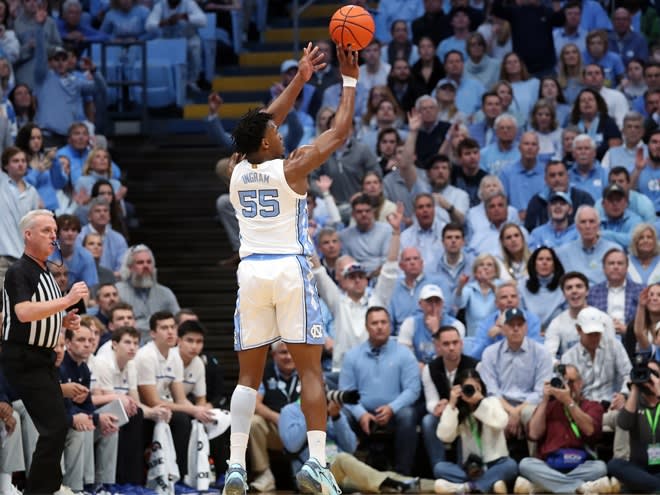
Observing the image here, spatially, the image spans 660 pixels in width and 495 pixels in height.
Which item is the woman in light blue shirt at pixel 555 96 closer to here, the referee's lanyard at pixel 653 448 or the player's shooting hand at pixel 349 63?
the referee's lanyard at pixel 653 448

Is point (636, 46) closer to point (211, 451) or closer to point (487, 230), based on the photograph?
point (487, 230)

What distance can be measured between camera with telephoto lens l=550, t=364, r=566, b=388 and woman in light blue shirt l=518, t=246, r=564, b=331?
1.29 metres

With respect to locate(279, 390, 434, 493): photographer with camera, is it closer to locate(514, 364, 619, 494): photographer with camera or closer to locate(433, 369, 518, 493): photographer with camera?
locate(433, 369, 518, 493): photographer with camera

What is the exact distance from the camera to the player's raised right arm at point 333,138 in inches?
316

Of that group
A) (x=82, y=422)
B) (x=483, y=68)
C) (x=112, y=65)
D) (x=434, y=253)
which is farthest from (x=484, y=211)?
(x=112, y=65)

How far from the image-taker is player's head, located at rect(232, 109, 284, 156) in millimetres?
8273

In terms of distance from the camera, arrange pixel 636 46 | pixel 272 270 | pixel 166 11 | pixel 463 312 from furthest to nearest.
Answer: pixel 166 11 < pixel 636 46 < pixel 463 312 < pixel 272 270

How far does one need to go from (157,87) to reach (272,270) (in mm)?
9657

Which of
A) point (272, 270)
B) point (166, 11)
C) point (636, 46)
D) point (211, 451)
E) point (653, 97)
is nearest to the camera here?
point (272, 270)

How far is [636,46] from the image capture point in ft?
54.7

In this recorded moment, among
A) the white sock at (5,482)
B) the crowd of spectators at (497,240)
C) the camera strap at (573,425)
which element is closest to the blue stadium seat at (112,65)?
the crowd of spectators at (497,240)

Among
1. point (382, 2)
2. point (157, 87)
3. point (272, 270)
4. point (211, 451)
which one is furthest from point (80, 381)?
point (382, 2)

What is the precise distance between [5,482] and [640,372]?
15.4 feet

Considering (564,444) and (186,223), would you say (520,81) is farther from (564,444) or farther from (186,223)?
(564,444)
